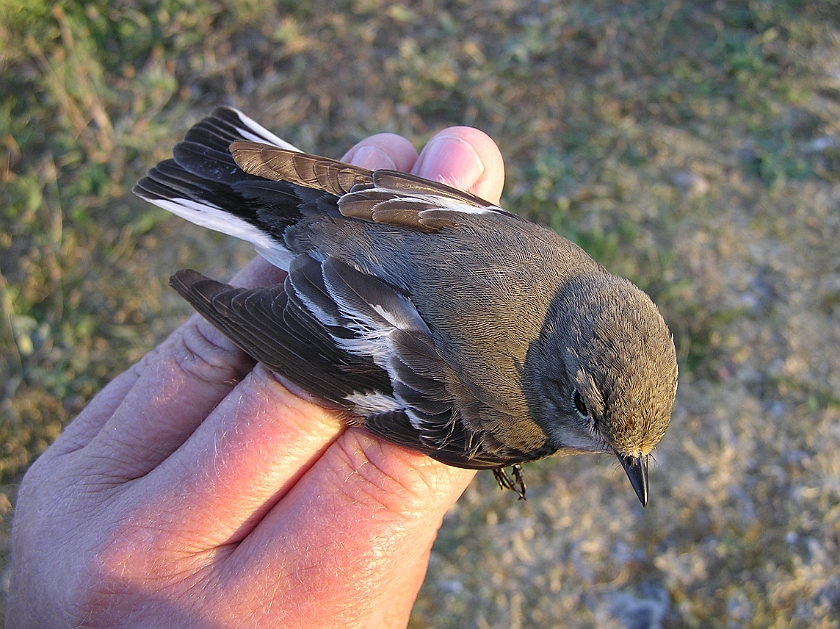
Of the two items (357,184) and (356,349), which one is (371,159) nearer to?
(357,184)

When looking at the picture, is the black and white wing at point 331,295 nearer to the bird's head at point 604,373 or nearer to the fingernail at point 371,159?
the bird's head at point 604,373

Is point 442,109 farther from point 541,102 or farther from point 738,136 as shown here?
point 738,136

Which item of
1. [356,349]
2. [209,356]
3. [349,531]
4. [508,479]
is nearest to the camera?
[349,531]

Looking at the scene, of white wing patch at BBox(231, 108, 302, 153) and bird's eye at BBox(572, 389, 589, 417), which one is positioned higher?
white wing patch at BBox(231, 108, 302, 153)

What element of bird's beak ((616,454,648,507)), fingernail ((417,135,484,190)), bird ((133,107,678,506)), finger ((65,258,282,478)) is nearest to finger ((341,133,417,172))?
fingernail ((417,135,484,190))

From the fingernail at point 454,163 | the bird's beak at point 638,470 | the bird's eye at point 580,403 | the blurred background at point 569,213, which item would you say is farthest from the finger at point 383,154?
the bird's beak at point 638,470

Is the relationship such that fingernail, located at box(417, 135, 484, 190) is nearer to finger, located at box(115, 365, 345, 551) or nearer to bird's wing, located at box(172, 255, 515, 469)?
bird's wing, located at box(172, 255, 515, 469)

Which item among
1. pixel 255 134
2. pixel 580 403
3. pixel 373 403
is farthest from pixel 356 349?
pixel 255 134
